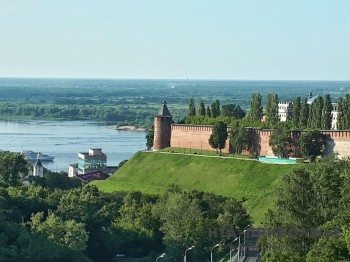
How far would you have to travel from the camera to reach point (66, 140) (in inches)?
3789

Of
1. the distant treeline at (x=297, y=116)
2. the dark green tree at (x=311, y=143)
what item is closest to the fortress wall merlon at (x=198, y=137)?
the dark green tree at (x=311, y=143)

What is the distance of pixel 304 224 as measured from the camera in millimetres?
26109

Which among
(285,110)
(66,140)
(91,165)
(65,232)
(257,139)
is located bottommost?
(66,140)

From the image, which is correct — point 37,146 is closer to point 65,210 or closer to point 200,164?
point 200,164

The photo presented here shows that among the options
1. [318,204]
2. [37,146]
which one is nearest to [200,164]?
[318,204]

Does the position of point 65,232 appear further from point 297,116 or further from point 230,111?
point 230,111

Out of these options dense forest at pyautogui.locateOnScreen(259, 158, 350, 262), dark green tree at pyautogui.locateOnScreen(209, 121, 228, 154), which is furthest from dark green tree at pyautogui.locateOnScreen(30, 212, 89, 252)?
dark green tree at pyautogui.locateOnScreen(209, 121, 228, 154)

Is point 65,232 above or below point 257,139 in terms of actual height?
below

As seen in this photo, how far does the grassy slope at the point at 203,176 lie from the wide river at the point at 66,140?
1822 cm

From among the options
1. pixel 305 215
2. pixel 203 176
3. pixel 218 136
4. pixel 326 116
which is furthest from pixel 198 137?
pixel 305 215

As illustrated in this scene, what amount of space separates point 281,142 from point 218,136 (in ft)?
14.9

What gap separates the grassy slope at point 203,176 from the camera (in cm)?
4600

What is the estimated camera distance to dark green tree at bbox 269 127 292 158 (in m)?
50.6

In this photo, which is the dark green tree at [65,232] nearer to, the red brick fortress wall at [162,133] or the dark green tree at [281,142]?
the dark green tree at [281,142]
